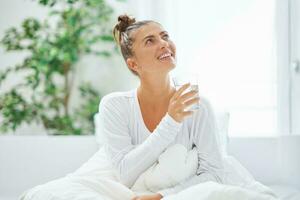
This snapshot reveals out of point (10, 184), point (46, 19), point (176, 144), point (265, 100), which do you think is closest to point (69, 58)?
point (46, 19)

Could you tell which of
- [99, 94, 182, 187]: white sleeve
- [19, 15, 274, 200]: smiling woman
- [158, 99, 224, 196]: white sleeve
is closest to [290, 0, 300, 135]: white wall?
[19, 15, 274, 200]: smiling woman

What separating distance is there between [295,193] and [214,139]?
0.65m

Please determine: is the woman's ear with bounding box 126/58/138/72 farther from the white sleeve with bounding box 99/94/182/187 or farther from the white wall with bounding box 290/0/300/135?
the white wall with bounding box 290/0/300/135

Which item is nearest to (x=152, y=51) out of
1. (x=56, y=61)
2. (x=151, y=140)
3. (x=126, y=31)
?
(x=126, y=31)

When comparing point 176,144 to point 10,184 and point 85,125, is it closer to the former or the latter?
point 10,184

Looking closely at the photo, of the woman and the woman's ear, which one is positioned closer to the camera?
the woman

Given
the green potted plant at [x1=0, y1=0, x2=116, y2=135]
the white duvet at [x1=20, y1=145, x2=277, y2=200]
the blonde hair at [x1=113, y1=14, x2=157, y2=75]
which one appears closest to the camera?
the white duvet at [x1=20, y1=145, x2=277, y2=200]

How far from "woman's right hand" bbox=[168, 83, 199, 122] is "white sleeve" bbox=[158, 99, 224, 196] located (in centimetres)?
14

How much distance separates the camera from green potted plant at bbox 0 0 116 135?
3283 millimetres

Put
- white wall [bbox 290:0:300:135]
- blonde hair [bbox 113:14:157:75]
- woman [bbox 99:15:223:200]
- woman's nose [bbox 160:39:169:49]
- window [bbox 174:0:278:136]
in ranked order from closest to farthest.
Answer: woman [bbox 99:15:223:200], woman's nose [bbox 160:39:169:49], blonde hair [bbox 113:14:157:75], white wall [bbox 290:0:300:135], window [bbox 174:0:278:136]

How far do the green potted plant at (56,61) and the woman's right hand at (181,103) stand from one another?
1575 mm

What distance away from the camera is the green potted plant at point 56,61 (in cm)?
328

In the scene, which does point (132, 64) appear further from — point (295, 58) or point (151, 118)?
point (295, 58)

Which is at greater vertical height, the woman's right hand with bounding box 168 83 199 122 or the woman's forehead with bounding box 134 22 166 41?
the woman's forehead with bounding box 134 22 166 41
